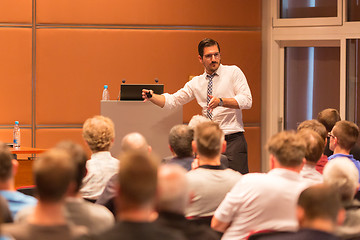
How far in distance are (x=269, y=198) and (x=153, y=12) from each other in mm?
3864

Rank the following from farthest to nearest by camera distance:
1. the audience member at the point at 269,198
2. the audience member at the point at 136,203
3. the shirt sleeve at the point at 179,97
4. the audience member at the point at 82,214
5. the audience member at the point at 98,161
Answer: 1. the shirt sleeve at the point at 179,97
2. the audience member at the point at 98,161
3. the audience member at the point at 269,198
4. the audience member at the point at 82,214
5. the audience member at the point at 136,203

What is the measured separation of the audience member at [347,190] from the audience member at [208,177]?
0.58 meters

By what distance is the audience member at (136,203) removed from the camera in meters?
1.70

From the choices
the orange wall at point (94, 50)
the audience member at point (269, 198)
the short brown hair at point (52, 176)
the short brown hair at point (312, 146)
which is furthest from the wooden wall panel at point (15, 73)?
the short brown hair at point (52, 176)

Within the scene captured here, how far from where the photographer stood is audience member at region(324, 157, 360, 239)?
245cm

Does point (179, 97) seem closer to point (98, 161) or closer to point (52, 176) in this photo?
point (98, 161)

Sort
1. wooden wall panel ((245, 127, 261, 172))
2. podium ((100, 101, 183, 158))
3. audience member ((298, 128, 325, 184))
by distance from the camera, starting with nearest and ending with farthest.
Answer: audience member ((298, 128, 325, 184))
podium ((100, 101, 183, 158))
wooden wall panel ((245, 127, 261, 172))

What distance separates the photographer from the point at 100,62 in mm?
5965

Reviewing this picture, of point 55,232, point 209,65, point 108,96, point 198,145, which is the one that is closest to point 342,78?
point 209,65

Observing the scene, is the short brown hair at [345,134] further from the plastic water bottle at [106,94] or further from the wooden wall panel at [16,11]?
the wooden wall panel at [16,11]

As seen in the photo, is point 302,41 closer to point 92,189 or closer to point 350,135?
point 350,135

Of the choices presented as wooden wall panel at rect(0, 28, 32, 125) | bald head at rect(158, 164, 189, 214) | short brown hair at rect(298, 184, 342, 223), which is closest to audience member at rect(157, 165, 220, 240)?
bald head at rect(158, 164, 189, 214)

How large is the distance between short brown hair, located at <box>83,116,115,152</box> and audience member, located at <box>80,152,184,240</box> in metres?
1.61

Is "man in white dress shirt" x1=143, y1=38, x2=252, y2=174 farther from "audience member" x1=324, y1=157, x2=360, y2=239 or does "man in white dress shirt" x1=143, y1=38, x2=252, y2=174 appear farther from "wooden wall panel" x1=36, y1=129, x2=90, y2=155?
"audience member" x1=324, y1=157, x2=360, y2=239
